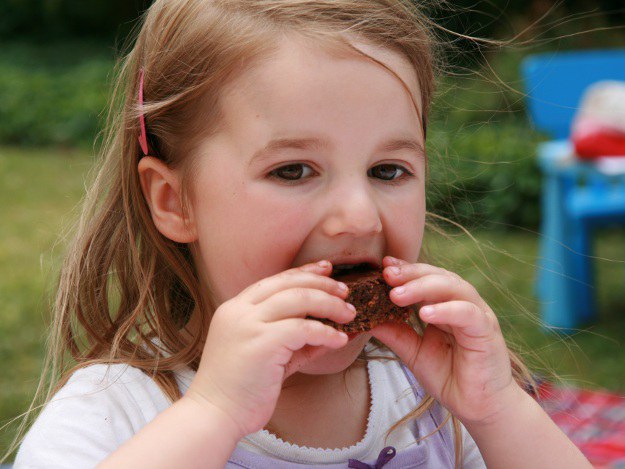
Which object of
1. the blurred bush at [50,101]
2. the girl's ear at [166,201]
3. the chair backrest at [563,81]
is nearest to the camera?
the girl's ear at [166,201]

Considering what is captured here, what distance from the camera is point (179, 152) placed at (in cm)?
217

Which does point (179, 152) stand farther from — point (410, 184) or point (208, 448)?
point (208, 448)

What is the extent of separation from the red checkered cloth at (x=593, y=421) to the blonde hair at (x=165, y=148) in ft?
5.22

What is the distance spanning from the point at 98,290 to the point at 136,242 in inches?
7.0

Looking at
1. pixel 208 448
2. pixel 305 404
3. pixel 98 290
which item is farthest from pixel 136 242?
pixel 208 448

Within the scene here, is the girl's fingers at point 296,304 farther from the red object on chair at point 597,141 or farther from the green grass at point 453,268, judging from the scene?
the red object on chair at point 597,141

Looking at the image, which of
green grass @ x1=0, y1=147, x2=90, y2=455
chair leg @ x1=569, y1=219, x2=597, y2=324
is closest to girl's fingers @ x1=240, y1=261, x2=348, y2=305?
green grass @ x1=0, y1=147, x2=90, y2=455

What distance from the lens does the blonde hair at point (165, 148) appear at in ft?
6.71

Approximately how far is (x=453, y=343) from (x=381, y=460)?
13.3 inches

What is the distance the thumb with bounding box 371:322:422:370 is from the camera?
208 cm

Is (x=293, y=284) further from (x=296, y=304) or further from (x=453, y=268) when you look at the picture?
(x=453, y=268)

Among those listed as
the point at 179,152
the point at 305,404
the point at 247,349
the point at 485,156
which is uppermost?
the point at 179,152

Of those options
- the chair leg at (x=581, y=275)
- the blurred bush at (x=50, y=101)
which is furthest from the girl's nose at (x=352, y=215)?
the blurred bush at (x=50, y=101)

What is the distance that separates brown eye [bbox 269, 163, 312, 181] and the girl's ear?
0.32 m
